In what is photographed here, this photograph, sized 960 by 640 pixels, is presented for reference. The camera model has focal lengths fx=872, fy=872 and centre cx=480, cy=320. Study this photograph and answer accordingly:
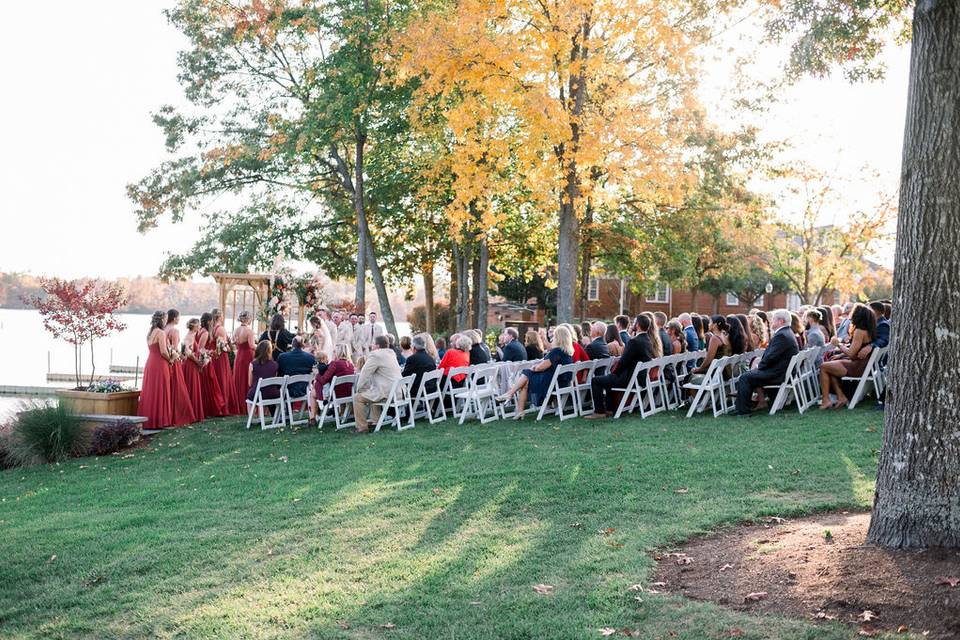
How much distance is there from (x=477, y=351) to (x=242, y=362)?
495cm

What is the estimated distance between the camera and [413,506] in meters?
7.95

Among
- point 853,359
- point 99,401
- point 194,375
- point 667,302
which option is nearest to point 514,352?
point 853,359

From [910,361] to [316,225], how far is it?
29867 mm

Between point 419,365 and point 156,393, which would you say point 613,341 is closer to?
point 419,365

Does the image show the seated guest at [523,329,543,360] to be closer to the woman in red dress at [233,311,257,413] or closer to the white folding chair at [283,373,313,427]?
the white folding chair at [283,373,313,427]

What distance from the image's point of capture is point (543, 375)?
45.1ft

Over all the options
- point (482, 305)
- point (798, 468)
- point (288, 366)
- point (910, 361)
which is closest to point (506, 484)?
point (798, 468)

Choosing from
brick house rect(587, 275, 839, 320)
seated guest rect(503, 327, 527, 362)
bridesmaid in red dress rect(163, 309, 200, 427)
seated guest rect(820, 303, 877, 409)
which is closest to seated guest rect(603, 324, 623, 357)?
seated guest rect(503, 327, 527, 362)

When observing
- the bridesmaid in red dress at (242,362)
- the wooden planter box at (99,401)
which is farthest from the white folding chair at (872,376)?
the wooden planter box at (99,401)

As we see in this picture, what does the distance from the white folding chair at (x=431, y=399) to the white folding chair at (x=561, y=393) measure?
1.65 m

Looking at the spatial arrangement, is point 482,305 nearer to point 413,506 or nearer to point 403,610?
point 413,506

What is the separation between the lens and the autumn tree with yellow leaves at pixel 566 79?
54.3ft

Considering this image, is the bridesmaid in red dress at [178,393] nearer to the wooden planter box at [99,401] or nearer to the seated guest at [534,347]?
the wooden planter box at [99,401]

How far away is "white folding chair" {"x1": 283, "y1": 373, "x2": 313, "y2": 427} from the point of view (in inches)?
563
